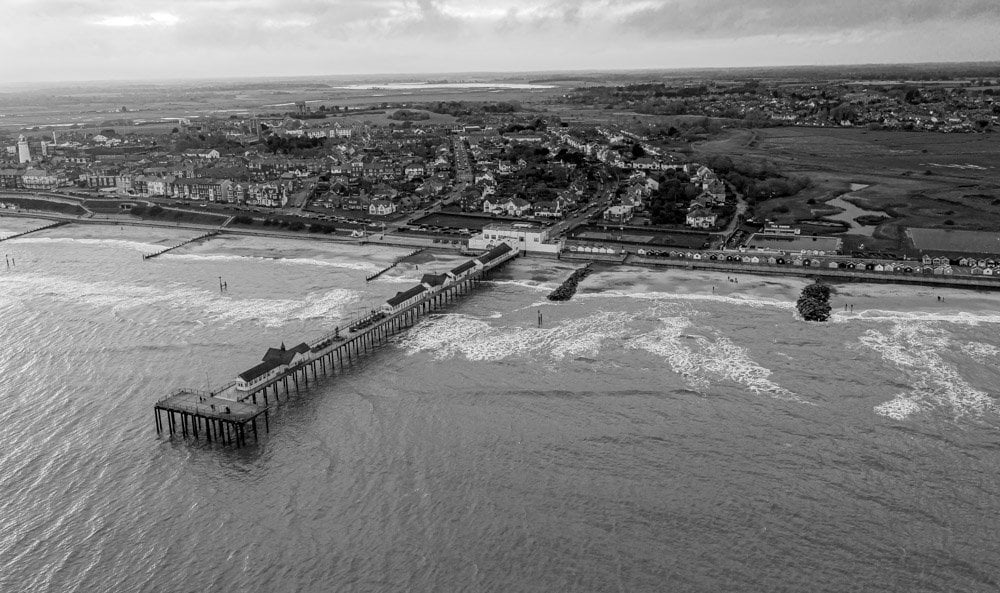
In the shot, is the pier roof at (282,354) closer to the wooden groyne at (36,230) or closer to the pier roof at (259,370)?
the pier roof at (259,370)

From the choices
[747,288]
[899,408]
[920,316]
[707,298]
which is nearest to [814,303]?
[920,316]

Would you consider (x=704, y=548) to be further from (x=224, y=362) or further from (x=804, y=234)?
(x=804, y=234)

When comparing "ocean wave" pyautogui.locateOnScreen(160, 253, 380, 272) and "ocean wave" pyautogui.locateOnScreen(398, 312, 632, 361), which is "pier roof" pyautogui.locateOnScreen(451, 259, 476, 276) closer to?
"ocean wave" pyautogui.locateOnScreen(398, 312, 632, 361)

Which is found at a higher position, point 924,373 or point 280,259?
point 280,259

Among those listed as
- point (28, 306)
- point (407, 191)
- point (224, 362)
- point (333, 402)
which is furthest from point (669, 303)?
point (407, 191)

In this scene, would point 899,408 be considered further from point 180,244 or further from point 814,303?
point 180,244

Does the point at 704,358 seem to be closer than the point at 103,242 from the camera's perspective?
Yes

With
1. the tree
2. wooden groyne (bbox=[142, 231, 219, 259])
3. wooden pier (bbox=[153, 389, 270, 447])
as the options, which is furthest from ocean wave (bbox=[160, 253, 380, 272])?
the tree
